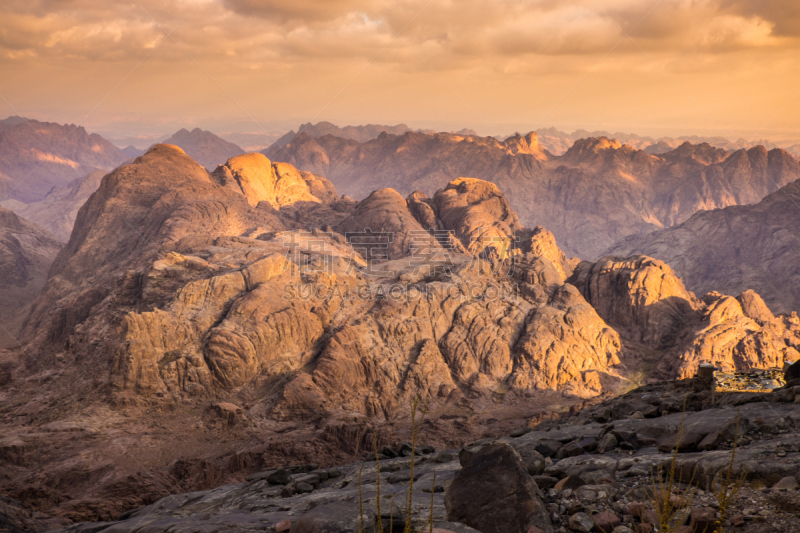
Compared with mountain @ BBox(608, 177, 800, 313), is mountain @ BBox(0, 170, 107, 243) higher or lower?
higher

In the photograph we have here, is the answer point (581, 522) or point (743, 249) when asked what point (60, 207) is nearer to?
point (581, 522)

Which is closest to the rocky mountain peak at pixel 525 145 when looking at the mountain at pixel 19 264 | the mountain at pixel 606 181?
the mountain at pixel 606 181

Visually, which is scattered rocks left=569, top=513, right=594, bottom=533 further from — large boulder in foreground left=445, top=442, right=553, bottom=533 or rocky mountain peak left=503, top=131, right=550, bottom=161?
rocky mountain peak left=503, top=131, right=550, bottom=161

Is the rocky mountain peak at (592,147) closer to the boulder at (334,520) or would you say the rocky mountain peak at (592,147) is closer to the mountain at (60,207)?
the mountain at (60,207)

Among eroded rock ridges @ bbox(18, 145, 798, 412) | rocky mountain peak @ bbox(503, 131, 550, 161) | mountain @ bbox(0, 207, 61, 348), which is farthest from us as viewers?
rocky mountain peak @ bbox(503, 131, 550, 161)

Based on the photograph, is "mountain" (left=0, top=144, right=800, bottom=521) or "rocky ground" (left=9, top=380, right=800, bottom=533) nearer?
"rocky ground" (left=9, top=380, right=800, bottom=533)

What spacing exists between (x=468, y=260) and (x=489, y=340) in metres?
11.0

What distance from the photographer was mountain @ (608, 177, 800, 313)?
9062 centimetres

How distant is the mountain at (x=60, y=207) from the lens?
157738 millimetres

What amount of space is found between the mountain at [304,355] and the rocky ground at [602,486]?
1626 centimetres

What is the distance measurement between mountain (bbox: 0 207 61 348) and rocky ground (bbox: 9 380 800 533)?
68.9m

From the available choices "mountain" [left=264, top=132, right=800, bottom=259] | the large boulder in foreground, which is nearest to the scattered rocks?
the large boulder in foreground

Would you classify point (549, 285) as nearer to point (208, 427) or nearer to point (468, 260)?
point (468, 260)

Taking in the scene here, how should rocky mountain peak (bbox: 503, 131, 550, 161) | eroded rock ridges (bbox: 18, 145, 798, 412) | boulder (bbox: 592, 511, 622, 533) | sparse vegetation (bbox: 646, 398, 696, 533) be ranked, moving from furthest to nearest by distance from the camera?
rocky mountain peak (bbox: 503, 131, 550, 161), eroded rock ridges (bbox: 18, 145, 798, 412), boulder (bbox: 592, 511, 622, 533), sparse vegetation (bbox: 646, 398, 696, 533)
